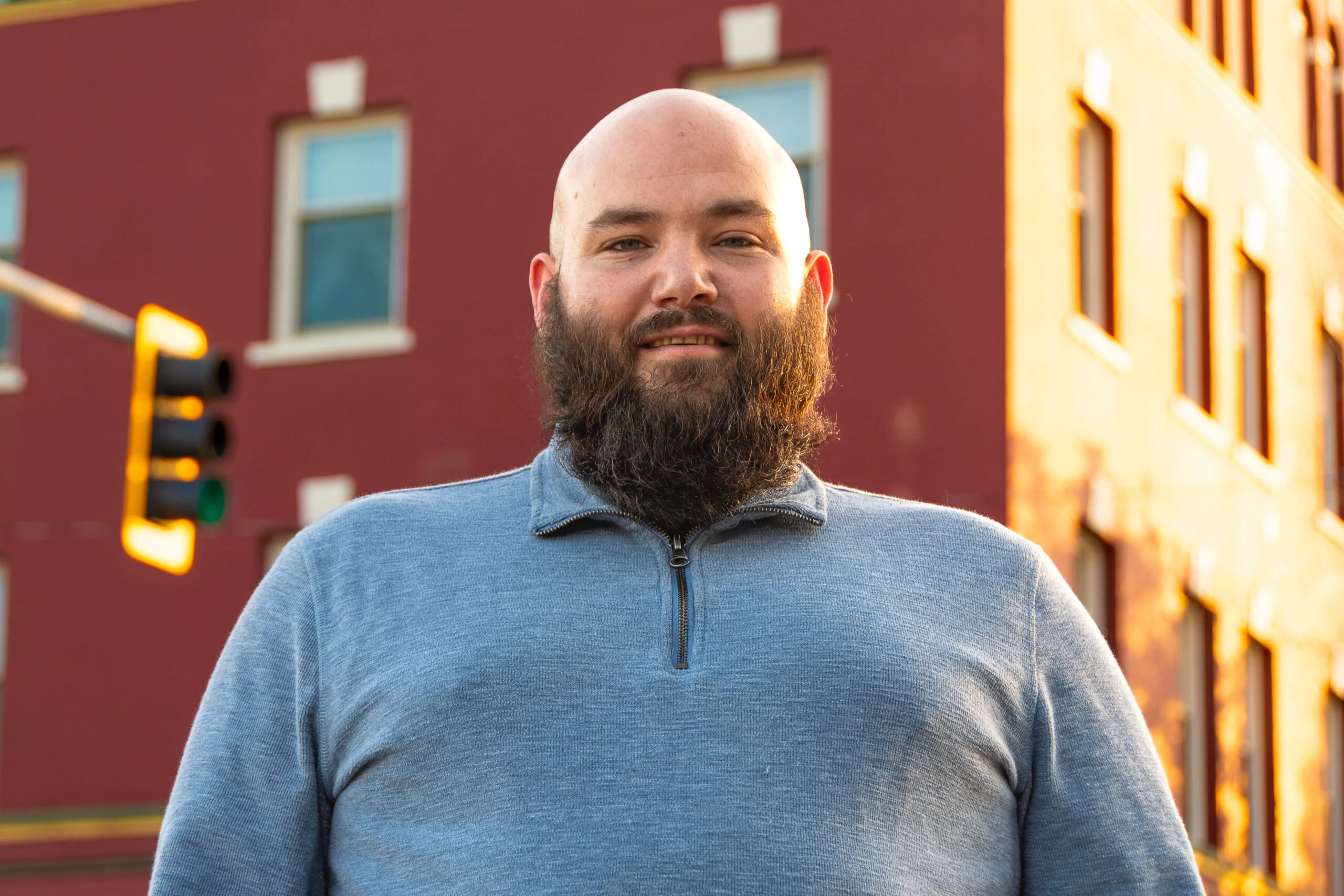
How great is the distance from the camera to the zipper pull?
2.90 metres

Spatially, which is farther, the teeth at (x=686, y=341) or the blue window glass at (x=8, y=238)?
the blue window glass at (x=8, y=238)

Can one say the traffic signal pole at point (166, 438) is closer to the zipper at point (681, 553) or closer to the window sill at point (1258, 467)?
the zipper at point (681, 553)

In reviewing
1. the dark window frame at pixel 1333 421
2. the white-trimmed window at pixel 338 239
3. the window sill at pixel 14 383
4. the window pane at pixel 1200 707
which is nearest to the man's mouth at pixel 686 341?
the white-trimmed window at pixel 338 239

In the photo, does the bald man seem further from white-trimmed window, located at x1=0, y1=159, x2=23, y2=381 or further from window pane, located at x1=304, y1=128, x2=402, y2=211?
white-trimmed window, located at x1=0, y1=159, x2=23, y2=381

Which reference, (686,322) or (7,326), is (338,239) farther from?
(686,322)

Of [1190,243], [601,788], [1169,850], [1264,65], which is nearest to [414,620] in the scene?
[601,788]

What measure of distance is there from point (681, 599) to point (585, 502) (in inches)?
8.9

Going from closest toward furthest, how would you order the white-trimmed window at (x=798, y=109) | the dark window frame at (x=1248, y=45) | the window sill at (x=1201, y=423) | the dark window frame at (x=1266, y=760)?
the white-trimmed window at (x=798, y=109) → the window sill at (x=1201, y=423) → the dark window frame at (x=1266, y=760) → the dark window frame at (x=1248, y=45)

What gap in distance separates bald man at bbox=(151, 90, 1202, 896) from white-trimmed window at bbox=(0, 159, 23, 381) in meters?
15.9

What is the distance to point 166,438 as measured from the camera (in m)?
10.8

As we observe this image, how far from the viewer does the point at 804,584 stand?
284 centimetres

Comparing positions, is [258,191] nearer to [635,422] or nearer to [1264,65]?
[1264,65]

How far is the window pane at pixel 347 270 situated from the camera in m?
17.1

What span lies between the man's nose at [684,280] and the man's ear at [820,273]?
0.92ft
